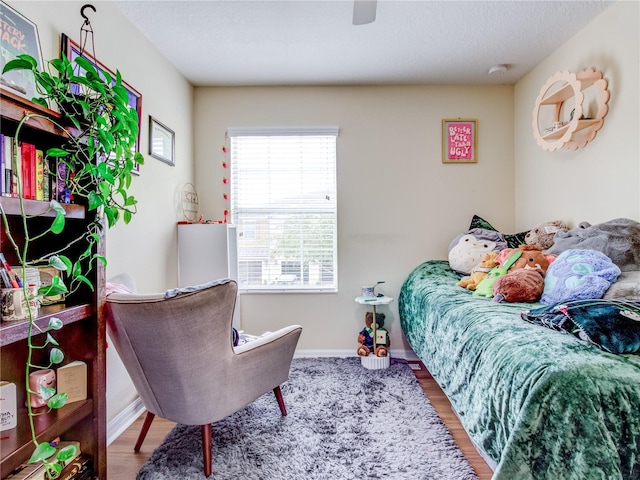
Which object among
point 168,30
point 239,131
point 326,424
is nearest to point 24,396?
point 326,424

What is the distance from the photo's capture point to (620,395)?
0.97 m

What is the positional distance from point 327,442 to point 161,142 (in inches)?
87.2

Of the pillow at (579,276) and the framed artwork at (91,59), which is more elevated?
the framed artwork at (91,59)

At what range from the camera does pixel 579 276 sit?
1.63 meters

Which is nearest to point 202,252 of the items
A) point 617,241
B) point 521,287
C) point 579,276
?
point 521,287

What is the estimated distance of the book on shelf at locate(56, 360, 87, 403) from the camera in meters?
1.27

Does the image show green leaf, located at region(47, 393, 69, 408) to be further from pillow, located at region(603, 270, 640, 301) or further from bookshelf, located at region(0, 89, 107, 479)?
pillow, located at region(603, 270, 640, 301)

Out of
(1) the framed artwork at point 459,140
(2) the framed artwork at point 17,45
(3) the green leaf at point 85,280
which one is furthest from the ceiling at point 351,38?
(3) the green leaf at point 85,280

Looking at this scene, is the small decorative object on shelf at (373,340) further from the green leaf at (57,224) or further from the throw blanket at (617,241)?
the green leaf at (57,224)

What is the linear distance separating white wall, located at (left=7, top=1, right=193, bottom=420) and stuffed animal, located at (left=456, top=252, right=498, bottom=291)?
2112mm

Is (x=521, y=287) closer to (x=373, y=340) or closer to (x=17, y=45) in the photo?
(x=373, y=340)

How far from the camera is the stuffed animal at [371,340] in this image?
109 inches

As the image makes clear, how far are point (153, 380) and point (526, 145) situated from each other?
3193mm

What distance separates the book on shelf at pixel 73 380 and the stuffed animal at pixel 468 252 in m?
2.42
